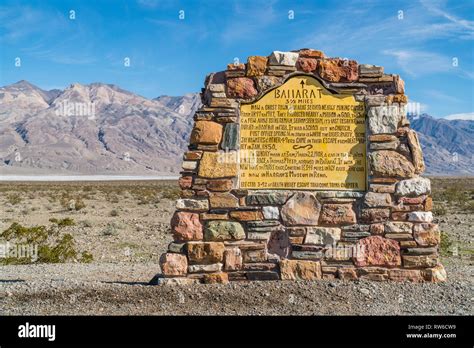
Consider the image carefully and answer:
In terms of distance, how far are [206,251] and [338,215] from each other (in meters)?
1.78

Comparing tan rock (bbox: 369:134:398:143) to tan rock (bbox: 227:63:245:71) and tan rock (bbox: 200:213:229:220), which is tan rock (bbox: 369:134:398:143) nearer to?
tan rock (bbox: 227:63:245:71)

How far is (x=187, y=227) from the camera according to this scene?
7.16 metres

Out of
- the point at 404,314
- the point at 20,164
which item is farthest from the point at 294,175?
the point at 20,164

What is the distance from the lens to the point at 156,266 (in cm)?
1002

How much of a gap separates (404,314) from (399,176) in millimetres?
1893

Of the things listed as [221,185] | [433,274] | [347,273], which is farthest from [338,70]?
[433,274]

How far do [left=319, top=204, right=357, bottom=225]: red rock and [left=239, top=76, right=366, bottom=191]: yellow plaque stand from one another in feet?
1.25

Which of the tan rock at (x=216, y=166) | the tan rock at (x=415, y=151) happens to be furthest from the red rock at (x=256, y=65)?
the tan rock at (x=415, y=151)

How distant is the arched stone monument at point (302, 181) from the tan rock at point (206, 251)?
13 millimetres

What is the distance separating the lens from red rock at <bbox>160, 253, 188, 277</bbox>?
7.12 m

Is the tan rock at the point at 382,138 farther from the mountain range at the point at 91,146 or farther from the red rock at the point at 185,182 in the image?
the mountain range at the point at 91,146

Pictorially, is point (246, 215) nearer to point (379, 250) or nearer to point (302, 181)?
point (302, 181)

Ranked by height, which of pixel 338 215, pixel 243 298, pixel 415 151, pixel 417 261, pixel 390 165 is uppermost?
pixel 415 151

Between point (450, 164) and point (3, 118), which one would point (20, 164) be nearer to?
point (3, 118)
